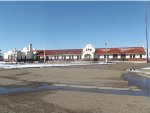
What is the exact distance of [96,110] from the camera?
9008 millimetres

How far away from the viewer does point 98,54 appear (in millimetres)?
97812

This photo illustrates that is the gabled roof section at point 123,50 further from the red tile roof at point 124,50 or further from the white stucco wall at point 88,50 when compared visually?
the white stucco wall at point 88,50

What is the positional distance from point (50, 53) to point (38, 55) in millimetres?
6230

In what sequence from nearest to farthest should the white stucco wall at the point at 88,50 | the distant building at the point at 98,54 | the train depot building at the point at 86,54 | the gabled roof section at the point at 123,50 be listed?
the gabled roof section at the point at 123,50 → the distant building at the point at 98,54 → the train depot building at the point at 86,54 → the white stucco wall at the point at 88,50

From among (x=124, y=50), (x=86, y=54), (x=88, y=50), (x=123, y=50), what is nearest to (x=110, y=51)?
(x=123, y=50)

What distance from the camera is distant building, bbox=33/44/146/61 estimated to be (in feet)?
297

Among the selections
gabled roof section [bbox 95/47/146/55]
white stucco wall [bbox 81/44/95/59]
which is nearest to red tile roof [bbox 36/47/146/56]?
gabled roof section [bbox 95/47/146/55]

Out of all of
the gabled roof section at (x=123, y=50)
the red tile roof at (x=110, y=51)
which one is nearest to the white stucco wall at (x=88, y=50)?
the red tile roof at (x=110, y=51)

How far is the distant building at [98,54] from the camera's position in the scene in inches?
3563

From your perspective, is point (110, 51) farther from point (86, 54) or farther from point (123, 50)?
point (86, 54)

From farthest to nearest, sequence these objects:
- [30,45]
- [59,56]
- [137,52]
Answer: [30,45] < [59,56] < [137,52]

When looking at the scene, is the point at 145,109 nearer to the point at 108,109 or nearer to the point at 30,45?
the point at 108,109

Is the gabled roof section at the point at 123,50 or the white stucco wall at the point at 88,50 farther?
the white stucco wall at the point at 88,50

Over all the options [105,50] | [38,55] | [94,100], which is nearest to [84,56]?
[105,50]
